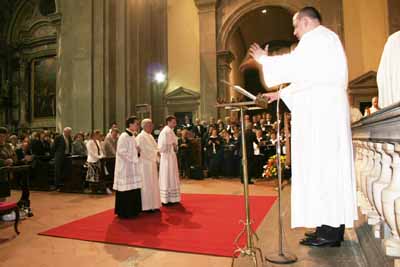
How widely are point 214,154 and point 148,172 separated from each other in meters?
5.23

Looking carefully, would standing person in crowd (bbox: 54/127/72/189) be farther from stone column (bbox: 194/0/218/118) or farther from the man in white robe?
the man in white robe

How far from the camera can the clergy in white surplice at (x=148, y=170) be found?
6.36m

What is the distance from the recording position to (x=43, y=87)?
20391 mm

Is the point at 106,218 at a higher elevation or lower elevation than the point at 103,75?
lower

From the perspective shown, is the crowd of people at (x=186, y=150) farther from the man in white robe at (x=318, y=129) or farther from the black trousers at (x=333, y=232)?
the man in white robe at (x=318, y=129)

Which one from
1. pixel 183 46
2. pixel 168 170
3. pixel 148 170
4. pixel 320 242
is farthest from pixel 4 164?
pixel 183 46

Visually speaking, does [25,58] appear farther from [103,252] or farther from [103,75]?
[103,252]

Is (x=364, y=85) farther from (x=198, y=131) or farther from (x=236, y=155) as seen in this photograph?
(x=198, y=131)

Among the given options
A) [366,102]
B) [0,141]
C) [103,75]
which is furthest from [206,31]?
[0,141]

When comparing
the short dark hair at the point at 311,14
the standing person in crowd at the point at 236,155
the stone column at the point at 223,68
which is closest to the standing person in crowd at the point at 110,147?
the standing person in crowd at the point at 236,155

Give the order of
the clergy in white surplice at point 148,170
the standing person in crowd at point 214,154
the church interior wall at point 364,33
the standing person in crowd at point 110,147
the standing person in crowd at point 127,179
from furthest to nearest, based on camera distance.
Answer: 1. the church interior wall at point 364,33
2. the standing person in crowd at point 214,154
3. the standing person in crowd at point 110,147
4. the clergy in white surplice at point 148,170
5. the standing person in crowd at point 127,179

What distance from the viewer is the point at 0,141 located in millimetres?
5707

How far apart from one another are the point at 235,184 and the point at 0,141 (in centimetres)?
641

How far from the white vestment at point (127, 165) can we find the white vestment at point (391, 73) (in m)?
4.31
